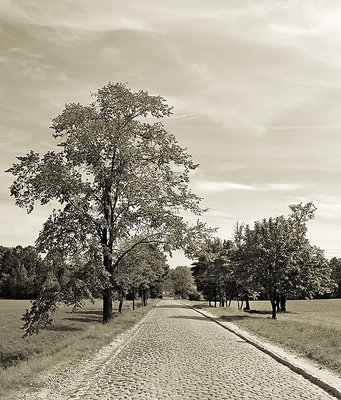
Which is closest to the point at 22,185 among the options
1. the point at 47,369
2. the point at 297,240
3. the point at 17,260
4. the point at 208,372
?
the point at 47,369

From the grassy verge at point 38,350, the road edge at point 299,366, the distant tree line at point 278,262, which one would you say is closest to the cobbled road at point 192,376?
the road edge at point 299,366

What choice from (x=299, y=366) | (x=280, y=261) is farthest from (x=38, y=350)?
(x=280, y=261)

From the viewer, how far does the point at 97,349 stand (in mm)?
14125

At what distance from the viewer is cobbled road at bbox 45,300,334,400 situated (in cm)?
834

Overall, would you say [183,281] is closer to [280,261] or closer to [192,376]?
[280,261]

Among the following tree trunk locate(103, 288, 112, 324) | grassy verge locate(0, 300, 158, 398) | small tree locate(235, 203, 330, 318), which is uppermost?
small tree locate(235, 203, 330, 318)

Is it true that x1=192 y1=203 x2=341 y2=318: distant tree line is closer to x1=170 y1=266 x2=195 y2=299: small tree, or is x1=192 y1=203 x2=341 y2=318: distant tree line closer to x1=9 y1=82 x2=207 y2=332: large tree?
x1=9 y1=82 x2=207 y2=332: large tree

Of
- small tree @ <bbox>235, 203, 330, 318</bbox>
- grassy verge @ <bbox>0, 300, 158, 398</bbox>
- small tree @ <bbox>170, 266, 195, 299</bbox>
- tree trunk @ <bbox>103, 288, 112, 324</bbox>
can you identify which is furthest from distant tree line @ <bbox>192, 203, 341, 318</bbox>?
small tree @ <bbox>170, 266, 195, 299</bbox>

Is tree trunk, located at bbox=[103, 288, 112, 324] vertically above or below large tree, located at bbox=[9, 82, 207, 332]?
below

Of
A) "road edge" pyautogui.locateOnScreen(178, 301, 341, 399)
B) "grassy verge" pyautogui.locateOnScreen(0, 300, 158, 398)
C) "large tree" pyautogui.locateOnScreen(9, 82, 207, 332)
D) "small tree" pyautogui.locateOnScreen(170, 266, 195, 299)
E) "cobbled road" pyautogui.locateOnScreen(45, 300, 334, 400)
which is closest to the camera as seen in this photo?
"cobbled road" pyautogui.locateOnScreen(45, 300, 334, 400)

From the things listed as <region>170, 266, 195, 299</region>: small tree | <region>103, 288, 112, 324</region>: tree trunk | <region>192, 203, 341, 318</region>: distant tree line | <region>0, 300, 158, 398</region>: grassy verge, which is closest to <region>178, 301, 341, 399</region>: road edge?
<region>0, 300, 158, 398</region>: grassy verge

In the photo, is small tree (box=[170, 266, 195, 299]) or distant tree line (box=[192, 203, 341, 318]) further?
small tree (box=[170, 266, 195, 299])

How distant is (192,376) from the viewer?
33.2 ft

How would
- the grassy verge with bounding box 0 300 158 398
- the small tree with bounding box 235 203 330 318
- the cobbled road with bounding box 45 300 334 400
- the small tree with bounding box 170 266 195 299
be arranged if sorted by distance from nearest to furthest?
1. the cobbled road with bounding box 45 300 334 400
2. the grassy verge with bounding box 0 300 158 398
3. the small tree with bounding box 235 203 330 318
4. the small tree with bounding box 170 266 195 299
